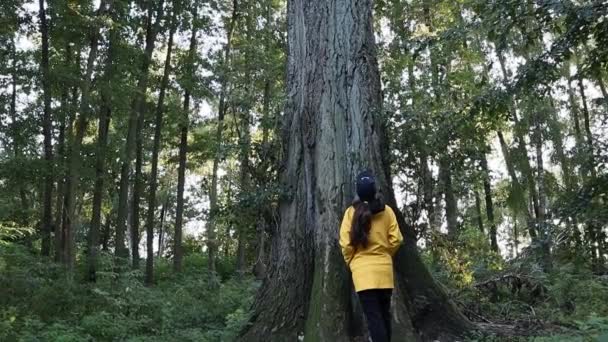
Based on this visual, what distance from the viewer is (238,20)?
2025cm

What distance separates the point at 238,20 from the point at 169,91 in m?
3.86

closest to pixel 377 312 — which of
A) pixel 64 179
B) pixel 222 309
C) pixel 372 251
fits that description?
pixel 372 251

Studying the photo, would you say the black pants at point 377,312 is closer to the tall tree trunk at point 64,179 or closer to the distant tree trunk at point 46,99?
the distant tree trunk at point 46,99

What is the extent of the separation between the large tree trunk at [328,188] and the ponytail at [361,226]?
92cm

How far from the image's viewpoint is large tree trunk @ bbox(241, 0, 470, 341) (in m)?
5.49

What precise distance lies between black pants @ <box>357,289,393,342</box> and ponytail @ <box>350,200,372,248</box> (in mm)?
434

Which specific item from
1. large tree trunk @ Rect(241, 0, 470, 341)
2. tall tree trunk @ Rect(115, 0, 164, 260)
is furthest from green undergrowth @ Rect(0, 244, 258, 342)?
tall tree trunk @ Rect(115, 0, 164, 260)

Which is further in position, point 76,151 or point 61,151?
point 61,151

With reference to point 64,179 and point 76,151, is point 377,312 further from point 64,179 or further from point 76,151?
point 64,179

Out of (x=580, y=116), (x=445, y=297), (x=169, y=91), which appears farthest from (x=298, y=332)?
(x=580, y=116)

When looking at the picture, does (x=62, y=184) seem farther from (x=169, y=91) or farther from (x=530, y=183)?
(x=530, y=183)

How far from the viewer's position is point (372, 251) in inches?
186

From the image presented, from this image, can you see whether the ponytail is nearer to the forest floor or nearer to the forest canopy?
the forest canopy

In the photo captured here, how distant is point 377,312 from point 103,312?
4.74 metres
